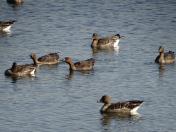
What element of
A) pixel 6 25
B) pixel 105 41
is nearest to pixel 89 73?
pixel 105 41

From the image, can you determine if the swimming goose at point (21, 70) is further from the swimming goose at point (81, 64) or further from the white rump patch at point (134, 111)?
the white rump patch at point (134, 111)

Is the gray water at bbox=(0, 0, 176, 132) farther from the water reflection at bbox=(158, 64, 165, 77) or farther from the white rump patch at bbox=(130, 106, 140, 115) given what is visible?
the white rump patch at bbox=(130, 106, 140, 115)

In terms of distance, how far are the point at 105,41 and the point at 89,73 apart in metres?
6.86

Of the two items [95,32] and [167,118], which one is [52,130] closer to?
[167,118]

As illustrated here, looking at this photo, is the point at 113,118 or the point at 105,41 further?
the point at 105,41

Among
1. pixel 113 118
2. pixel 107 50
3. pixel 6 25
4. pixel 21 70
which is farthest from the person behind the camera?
pixel 6 25

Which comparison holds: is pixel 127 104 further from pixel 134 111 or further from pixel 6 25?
pixel 6 25

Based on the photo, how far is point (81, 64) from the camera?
54969 millimetres

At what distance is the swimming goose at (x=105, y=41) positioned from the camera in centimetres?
6066

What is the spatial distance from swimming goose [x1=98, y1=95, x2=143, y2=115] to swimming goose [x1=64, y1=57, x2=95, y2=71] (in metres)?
7.71

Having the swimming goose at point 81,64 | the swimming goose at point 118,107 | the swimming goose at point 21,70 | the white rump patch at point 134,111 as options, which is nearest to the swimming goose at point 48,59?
the swimming goose at point 81,64

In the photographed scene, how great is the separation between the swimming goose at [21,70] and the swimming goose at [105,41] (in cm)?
734

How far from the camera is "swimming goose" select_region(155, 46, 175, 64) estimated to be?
56250mm

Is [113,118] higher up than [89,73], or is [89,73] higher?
[89,73]
